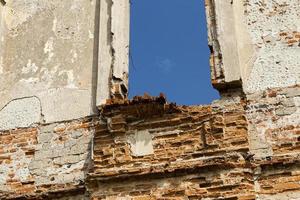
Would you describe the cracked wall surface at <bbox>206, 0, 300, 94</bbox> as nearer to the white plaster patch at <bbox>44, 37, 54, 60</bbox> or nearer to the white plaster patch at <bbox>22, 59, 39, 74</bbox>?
the white plaster patch at <bbox>44, 37, 54, 60</bbox>

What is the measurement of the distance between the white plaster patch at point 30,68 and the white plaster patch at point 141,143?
5.37 feet

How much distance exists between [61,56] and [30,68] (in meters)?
0.40

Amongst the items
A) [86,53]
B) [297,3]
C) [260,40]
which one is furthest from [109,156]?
[297,3]

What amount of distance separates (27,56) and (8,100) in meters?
0.61

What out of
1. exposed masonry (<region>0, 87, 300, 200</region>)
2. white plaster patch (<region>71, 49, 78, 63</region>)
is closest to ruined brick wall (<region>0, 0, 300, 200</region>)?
exposed masonry (<region>0, 87, 300, 200</region>)

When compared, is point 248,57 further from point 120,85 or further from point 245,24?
point 120,85

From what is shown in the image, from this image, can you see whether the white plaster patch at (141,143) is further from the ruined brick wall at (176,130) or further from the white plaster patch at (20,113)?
the white plaster patch at (20,113)

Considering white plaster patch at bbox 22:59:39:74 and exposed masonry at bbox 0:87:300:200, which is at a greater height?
white plaster patch at bbox 22:59:39:74

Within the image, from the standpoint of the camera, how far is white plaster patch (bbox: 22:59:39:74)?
24.4ft

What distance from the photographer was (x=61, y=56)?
7.44 meters

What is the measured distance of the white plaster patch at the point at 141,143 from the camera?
6430mm

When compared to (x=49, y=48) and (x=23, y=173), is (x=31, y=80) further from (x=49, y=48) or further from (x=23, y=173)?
(x=23, y=173)

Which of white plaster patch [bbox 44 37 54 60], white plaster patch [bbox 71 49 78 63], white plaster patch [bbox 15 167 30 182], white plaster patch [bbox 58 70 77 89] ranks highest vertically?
white plaster patch [bbox 44 37 54 60]

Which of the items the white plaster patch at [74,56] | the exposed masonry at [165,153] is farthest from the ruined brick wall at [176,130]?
the white plaster patch at [74,56]
